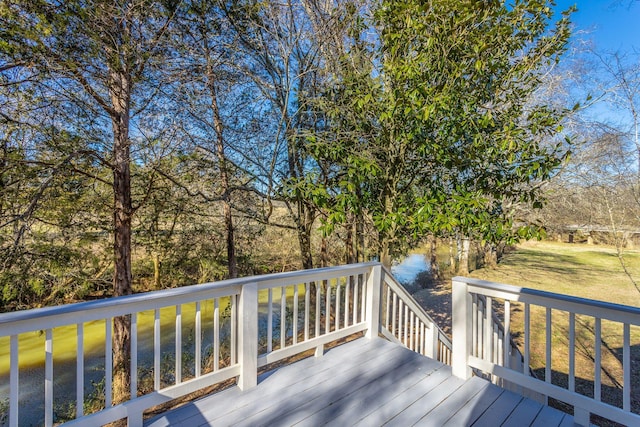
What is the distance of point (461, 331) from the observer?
2549 millimetres

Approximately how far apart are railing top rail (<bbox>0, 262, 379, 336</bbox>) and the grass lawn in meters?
6.32

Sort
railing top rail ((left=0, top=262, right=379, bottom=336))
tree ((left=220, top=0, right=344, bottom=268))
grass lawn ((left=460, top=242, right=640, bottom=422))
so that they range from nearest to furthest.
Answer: railing top rail ((left=0, top=262, right=379, bottom=336)) → tree ((left=220, top=0, right=344, bottom=268)) → grass lawn ((left=460, top=242, right=640, bottom=422))

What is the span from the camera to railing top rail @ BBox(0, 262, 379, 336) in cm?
145

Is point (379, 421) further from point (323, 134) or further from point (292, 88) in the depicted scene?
point (292, 88)

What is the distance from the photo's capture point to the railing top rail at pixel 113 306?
1.45 meters

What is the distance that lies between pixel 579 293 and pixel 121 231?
1176 centimetres

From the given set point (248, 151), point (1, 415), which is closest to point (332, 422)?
point (248, 151)

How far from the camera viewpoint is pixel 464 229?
3.39m

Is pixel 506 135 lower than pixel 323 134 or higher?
lower

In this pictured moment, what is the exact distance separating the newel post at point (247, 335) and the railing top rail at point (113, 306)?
3.2 inches

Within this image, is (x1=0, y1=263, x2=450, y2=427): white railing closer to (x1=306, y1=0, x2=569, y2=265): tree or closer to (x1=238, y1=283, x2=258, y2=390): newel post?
(x1=238, y1=283, x2=258, y2=390): newel post

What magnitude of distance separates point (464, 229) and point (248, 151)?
366 centimetres

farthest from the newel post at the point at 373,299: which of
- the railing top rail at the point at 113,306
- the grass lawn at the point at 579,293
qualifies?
the grass lawn at the point at 579,293

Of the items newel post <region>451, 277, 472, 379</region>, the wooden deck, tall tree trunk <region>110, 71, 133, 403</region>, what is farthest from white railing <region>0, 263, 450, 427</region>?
tall tree trunk <region>110, 71, 133, 403</region>
